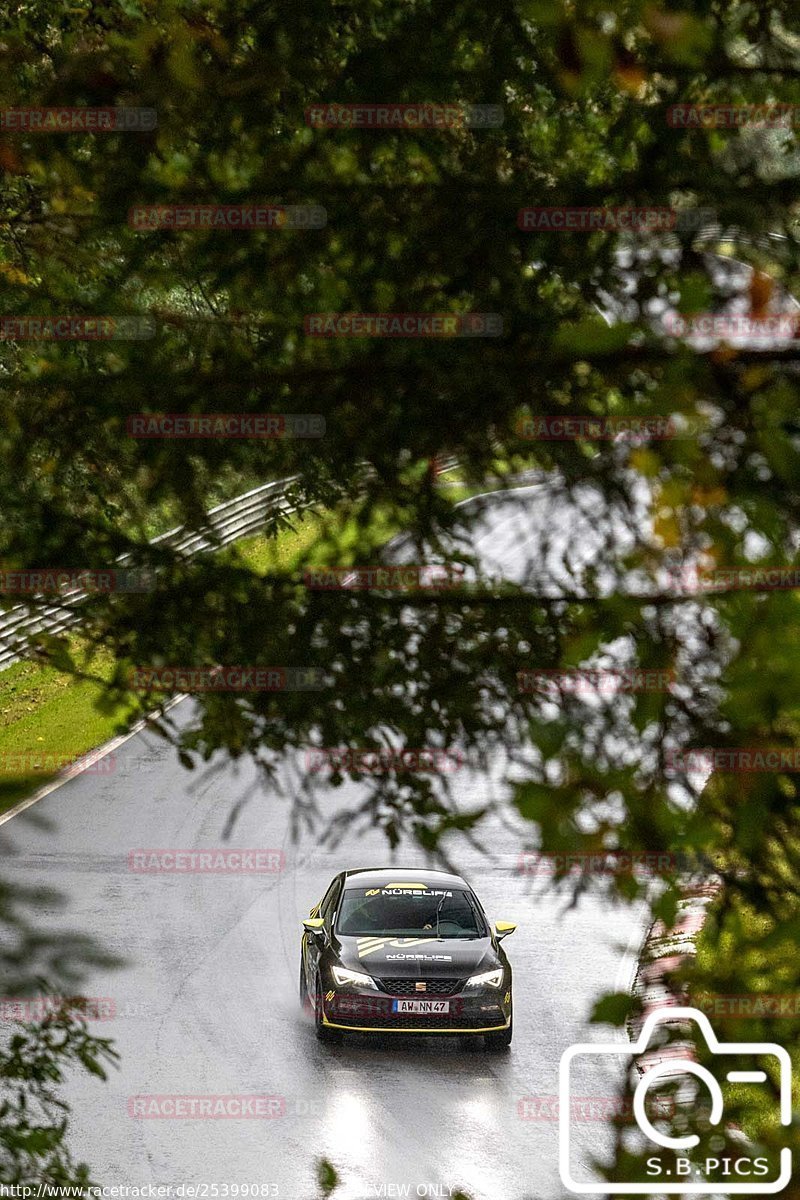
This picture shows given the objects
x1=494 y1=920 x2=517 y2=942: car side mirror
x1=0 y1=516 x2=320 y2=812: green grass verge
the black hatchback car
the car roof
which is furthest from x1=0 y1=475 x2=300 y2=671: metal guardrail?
x1=0 y1=516 x2=320 y2=812: green grass verge

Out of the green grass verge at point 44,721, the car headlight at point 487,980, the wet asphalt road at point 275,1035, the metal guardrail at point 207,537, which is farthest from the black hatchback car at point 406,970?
the metal guardrail at point 207,537

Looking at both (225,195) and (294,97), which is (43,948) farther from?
(294,97)

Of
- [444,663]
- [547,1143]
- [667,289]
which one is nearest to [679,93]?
[667,289]

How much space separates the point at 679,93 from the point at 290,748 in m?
1.84

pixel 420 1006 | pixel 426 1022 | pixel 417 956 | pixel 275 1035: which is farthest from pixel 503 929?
pixel 275 1035

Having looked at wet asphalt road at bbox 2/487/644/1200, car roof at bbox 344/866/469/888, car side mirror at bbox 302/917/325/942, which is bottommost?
wet asphalt road at bbox 2/487/644/1200

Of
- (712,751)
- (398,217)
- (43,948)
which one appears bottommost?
(43,948)

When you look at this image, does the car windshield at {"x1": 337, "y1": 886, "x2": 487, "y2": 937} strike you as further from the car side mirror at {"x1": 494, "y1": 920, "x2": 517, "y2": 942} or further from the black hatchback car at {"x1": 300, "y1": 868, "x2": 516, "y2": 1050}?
the car side mirror at {"x1": 494, "y1": 920, "x2": 517, "y2": 942}

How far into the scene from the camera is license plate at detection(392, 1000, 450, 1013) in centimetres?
1395

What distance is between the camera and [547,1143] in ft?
40.5

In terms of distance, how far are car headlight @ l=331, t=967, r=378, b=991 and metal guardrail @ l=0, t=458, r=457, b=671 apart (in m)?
10.3

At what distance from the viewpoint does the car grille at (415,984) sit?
13836 millimetres

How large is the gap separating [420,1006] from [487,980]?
2.43 ft

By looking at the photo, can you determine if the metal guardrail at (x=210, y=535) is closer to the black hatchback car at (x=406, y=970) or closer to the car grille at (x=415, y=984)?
the black hatchback car at (x=406, y=970)
